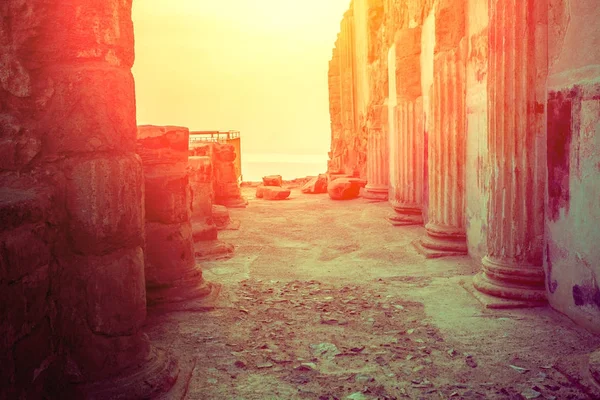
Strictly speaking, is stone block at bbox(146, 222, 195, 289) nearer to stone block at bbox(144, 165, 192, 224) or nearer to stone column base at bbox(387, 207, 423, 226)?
stone block at bbox(144, 165, 192, 224)

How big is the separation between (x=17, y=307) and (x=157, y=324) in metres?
1.79

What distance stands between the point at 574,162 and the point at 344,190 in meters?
7.94

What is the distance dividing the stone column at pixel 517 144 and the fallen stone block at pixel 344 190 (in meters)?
7.21

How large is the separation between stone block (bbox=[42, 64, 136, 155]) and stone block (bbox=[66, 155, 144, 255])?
4.1 inches

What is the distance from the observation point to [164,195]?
172 inches

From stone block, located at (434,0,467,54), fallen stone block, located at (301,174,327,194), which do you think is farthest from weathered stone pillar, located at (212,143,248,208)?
stone block, located at (434,0,467,54)

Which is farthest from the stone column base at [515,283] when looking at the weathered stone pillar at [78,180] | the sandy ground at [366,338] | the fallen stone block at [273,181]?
the fallen stone block at [273,181]

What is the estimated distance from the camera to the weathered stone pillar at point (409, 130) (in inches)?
309

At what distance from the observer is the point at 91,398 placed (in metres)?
2.56

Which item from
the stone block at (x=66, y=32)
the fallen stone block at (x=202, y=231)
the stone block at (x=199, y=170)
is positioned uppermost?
the stone block at (x=66, y=32)

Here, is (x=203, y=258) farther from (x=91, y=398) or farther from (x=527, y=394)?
(x=527, y=394)

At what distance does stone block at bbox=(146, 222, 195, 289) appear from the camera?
4.38 meters

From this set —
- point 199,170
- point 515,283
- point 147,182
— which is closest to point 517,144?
point 515,283

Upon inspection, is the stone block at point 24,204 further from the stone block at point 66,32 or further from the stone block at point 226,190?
the stone block at point 226,190
